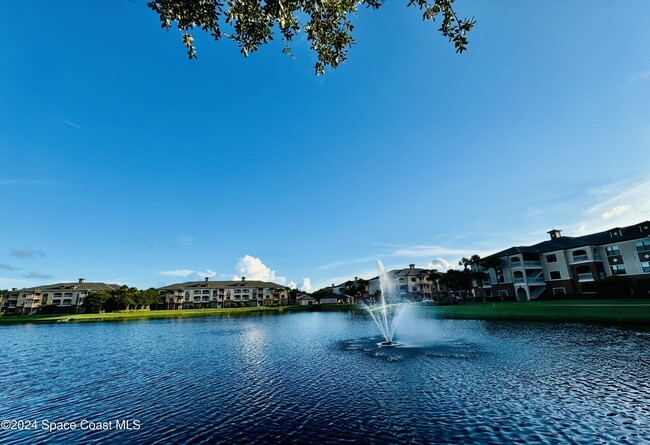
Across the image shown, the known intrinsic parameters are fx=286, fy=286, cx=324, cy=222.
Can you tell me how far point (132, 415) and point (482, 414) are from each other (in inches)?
688

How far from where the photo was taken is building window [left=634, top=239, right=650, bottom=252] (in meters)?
65.8

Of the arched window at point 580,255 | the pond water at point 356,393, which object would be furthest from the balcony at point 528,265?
the pond water at point 356,393

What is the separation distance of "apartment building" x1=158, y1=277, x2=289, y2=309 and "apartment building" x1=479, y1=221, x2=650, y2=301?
391 ft

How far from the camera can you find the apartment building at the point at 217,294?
529 feet

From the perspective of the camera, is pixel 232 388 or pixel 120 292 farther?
pixel 120 292

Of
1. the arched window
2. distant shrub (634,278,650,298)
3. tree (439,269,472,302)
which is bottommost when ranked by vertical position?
distant shrub (634,278,650,298)

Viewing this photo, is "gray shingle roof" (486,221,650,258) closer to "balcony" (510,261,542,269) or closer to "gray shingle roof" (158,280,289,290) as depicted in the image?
"balcony" (510,261,542,269)

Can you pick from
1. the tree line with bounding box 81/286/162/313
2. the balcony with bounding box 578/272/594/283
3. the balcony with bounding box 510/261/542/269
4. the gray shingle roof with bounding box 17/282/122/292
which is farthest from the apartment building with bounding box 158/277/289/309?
the balcony with bounding box 578/272/594/283

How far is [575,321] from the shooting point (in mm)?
37688

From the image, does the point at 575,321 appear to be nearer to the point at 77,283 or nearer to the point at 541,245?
the point at 541,245

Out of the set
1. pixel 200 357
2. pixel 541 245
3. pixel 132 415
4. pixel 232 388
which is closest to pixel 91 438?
pixel 132 415

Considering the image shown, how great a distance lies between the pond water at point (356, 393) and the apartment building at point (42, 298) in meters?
148

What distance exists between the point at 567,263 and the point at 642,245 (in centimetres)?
1501

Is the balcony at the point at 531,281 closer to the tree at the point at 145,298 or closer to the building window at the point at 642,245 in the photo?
the building window at the point at 642,245
